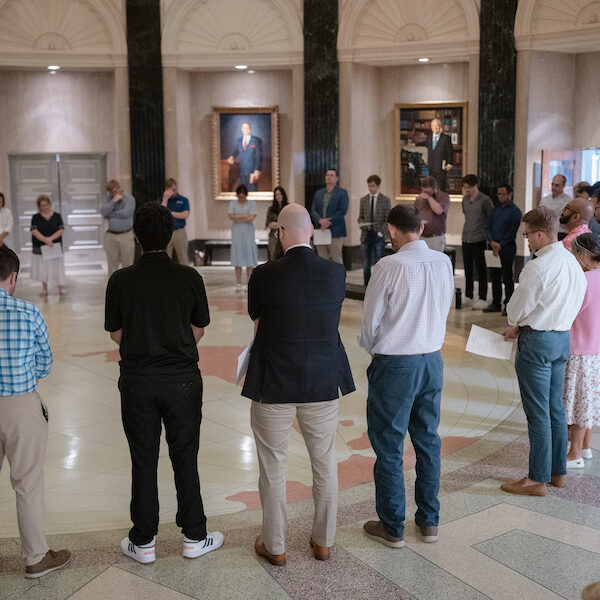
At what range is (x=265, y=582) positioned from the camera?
3.86 m

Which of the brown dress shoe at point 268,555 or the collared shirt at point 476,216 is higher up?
the collared shirt at point 476,216

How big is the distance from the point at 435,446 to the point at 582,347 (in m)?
1.36

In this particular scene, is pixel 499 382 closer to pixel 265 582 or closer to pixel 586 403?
pixel 586 403

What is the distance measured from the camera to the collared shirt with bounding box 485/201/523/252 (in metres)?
10.6

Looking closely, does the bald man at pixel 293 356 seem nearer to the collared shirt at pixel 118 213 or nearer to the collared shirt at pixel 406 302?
the collared shirt at pixel 406 302

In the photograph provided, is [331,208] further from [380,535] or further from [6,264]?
[6,264]

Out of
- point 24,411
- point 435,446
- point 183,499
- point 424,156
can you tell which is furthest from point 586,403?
point 424,156

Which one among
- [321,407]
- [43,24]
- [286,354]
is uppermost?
[43,24]

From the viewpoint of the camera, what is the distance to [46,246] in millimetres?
11945

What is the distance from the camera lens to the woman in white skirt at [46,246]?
12.0m

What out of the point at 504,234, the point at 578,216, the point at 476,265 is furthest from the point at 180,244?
the point at 578,216

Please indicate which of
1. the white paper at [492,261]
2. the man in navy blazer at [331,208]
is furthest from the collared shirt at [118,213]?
the white paper at [492,261]

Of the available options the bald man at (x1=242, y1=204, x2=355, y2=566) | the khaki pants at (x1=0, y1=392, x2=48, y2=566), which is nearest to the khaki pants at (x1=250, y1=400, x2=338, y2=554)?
the bald man at (x1=242, y1=204, x2=355, y2=566)

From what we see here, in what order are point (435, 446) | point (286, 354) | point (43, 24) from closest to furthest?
point (286, 354) → point (435, 446) → point (43, 24)
